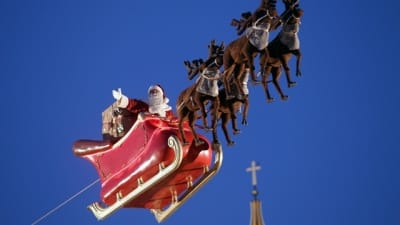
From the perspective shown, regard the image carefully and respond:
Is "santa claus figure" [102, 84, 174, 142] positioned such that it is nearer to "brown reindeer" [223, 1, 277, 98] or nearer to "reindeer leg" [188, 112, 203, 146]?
"reindeer leg" [188, 112, 203, 146]

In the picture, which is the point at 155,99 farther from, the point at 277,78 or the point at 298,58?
the point at 298,58

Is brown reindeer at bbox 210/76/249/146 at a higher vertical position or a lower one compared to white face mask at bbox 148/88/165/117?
lower

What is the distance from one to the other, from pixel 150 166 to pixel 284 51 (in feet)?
7.49

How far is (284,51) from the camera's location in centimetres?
823

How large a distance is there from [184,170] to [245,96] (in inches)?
58.1

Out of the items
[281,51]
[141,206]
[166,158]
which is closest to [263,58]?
[281,51]

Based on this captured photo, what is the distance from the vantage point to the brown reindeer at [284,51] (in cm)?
816

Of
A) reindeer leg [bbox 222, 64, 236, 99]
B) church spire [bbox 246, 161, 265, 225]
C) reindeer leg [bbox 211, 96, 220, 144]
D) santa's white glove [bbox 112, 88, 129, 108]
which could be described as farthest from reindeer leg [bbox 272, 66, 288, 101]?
church spire [bbox 246, 161, 265, 225]

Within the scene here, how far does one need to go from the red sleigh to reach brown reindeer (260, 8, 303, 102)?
1.39 m

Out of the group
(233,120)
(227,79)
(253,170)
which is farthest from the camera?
(253,170)

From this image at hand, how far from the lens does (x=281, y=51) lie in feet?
27.1

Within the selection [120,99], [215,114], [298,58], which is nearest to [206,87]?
[215,114]

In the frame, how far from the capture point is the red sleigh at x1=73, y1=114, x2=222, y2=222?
9289 millimetres

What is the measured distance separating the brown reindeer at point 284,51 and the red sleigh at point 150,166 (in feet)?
4.54
